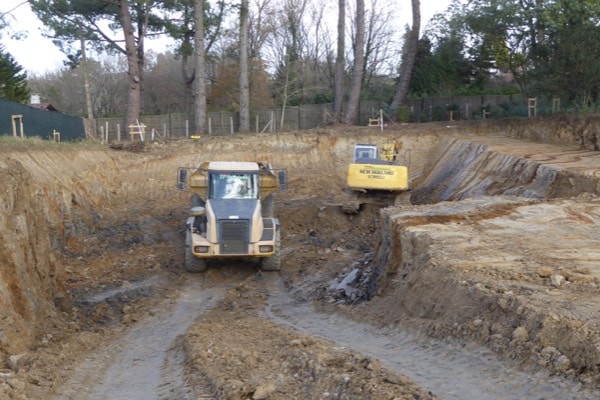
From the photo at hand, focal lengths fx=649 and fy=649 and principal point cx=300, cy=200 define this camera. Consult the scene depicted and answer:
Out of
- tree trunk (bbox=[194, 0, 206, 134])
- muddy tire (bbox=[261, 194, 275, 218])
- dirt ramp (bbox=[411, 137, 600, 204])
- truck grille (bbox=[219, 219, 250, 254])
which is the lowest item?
truck grille (bbox=[219, 219, 250, 254])

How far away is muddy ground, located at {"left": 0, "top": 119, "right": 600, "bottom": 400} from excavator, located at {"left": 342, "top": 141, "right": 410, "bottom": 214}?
48 cm

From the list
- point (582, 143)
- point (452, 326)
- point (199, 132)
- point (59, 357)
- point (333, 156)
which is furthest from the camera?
point (199, 132)

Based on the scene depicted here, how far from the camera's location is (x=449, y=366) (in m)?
6.80

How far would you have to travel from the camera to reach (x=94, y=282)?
14328mm

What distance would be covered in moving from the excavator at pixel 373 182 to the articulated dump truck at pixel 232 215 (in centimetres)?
496

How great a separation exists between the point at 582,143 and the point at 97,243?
53.7 feet

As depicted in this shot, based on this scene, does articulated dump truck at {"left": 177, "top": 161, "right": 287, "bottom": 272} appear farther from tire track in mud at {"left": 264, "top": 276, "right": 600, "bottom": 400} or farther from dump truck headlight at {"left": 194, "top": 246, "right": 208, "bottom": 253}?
tire track in mud at {"left": 264, "top": 276, "right": 600, "bottom": 400}

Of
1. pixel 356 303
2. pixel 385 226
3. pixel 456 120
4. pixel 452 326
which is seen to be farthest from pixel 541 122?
pixel 452 326

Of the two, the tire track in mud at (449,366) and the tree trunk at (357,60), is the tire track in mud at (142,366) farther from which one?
the tree trunk at (357,60)

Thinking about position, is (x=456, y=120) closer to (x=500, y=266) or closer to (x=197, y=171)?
(x=197, y=171)

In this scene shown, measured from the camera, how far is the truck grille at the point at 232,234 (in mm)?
14352

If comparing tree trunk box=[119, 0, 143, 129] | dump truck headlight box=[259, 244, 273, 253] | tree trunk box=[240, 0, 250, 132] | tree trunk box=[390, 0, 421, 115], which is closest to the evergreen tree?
tree trunk box=[119, 0, 143, 129]

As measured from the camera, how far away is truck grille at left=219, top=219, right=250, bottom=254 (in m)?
14.4

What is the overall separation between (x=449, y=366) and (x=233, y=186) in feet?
30.9
